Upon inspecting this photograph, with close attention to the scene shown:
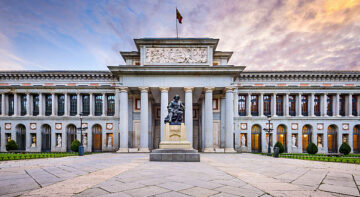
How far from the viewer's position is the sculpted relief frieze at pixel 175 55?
24.7 meters

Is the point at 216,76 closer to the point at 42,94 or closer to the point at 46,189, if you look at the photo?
the point at 46,189

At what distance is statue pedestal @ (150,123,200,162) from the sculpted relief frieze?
13.3m

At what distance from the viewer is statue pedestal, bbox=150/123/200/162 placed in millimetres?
12617

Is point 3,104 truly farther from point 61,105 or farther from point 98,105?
point 98,105

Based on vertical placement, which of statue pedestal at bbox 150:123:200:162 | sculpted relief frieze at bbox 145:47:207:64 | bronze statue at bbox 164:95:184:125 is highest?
sculpted relief frieze at bbox 145:47:207:64

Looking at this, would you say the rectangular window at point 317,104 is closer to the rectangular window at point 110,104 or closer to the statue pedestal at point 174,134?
the statue pedestal at point 174,134

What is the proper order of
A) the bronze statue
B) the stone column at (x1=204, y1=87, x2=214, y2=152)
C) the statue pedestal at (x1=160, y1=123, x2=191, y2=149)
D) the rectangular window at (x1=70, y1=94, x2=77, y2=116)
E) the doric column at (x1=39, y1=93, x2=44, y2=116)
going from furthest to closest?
the rectangular window at (x1=70, y1=94, x2=77, y2=116), the doric column at (x1=39, y1=93, x2=44, y2=116), the stone column at (x1=204, y1=87, x2=214, y2=152), the bronze statue, the statue pedestal at (x1=160, y1=123, x2=191, y2=149)

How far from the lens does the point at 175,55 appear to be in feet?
81.6

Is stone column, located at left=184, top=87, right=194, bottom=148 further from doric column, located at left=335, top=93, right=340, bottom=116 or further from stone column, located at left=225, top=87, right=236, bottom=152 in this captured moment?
doric column, located at left=335, top=93, right=340, bottom=116

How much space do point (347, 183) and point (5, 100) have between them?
4214 cm

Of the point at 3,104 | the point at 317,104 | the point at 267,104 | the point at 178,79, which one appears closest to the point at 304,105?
the point at 317,104

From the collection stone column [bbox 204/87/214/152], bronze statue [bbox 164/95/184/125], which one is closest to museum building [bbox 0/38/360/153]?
stone column [bbox 204/87/214/152]

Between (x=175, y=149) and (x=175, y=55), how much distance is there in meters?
15.3

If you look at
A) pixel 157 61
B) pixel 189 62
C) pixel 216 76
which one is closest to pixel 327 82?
pixel 216 76
